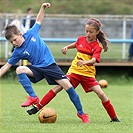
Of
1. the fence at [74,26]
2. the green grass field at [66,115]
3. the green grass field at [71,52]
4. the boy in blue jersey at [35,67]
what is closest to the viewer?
the green grass field at [66,115]

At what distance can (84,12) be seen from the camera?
2533 centimetres

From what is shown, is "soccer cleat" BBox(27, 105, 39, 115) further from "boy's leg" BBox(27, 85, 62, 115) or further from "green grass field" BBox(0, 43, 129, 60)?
"green grass field" BBox(0, 43, 129, 60)

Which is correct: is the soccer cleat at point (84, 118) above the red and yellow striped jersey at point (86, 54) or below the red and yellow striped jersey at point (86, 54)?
below

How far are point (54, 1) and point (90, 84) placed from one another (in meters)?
17.9

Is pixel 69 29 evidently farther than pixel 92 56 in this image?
Yes

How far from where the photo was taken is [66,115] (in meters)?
9.16

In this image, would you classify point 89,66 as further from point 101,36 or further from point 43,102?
point 43,102

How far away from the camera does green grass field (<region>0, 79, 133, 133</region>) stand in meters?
7.45

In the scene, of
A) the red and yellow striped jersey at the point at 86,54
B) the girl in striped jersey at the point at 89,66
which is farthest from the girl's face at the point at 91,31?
the red and yellow striped jersey at the point at 86,54

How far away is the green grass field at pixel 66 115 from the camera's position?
24.4 ft

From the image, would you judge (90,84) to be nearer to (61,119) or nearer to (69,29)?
(61,119)

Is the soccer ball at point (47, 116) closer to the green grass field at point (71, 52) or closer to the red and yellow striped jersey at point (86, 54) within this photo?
the red and yellow striped jersey at point (86, 54)

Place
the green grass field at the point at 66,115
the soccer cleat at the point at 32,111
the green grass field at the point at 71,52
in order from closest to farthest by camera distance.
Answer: the green grass field at the point at 66,115, the soccer cleat at the point at 32,111, the green grass field at the point at 71,52

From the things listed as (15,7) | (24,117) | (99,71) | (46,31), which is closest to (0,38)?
(99,71)
